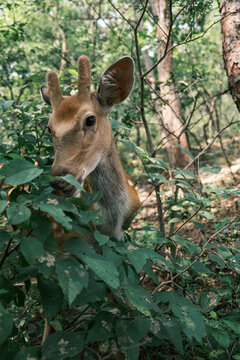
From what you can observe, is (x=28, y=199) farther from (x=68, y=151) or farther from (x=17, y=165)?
(x=68, y=151)

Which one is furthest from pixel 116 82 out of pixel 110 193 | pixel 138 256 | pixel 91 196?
pixel 138 256

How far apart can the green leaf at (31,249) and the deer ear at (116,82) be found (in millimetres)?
1830

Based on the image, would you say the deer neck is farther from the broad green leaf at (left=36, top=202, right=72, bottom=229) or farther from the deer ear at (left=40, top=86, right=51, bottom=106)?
the broad green leaf at (left=36, top=202, right=72, bottom=229)

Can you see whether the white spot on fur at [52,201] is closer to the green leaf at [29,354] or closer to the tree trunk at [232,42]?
the green leaf at [29,354]

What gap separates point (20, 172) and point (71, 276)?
0.47 m

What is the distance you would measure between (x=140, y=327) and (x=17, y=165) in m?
1.06

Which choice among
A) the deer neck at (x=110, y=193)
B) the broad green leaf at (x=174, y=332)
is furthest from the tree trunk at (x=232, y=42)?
the broad green leaf at (x=174, y=332)

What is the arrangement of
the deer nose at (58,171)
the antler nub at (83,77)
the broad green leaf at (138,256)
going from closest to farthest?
1. the broad green leaf at (138,256)
2. the deer nose at (58,171)
3. the antler nub at (83,77)

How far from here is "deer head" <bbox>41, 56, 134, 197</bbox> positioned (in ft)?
7.97

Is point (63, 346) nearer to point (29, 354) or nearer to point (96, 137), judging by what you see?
point (29, 354)

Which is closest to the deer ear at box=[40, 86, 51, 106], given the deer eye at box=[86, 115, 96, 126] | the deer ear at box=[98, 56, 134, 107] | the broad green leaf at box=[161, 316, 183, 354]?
the deer ear at box=[98, 56, 134, 107]

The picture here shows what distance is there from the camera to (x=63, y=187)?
6.77ft

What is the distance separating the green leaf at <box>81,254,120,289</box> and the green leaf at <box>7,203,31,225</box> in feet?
1.03

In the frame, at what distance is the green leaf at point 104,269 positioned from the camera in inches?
55.4
